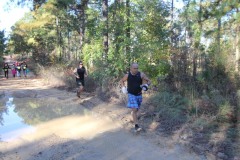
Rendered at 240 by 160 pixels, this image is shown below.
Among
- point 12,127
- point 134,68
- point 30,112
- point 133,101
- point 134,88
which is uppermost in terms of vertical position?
point 134,68

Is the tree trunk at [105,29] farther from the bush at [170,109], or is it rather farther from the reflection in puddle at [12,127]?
the bush at [170,109]

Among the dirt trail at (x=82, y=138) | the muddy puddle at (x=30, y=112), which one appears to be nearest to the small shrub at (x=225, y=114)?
the dirt trail at (x=82, y=138)

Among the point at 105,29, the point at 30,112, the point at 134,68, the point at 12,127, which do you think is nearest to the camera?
the point at 134,68

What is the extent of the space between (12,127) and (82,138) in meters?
3.12

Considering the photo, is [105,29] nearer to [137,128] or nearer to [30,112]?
[30,112]

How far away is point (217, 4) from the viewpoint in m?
7.58

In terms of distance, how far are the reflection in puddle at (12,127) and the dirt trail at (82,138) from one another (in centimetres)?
3

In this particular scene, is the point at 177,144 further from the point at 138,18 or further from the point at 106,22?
the point at 106,22

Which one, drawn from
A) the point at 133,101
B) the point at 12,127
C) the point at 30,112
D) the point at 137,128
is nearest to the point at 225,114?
the point at 137,128

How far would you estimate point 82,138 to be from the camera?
8375mm

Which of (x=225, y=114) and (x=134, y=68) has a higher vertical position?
(x=134, y=68)

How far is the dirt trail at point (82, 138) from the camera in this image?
274 inches

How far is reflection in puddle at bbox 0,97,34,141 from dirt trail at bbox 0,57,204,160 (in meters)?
0.03

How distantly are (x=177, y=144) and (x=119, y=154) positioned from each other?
1460mm
